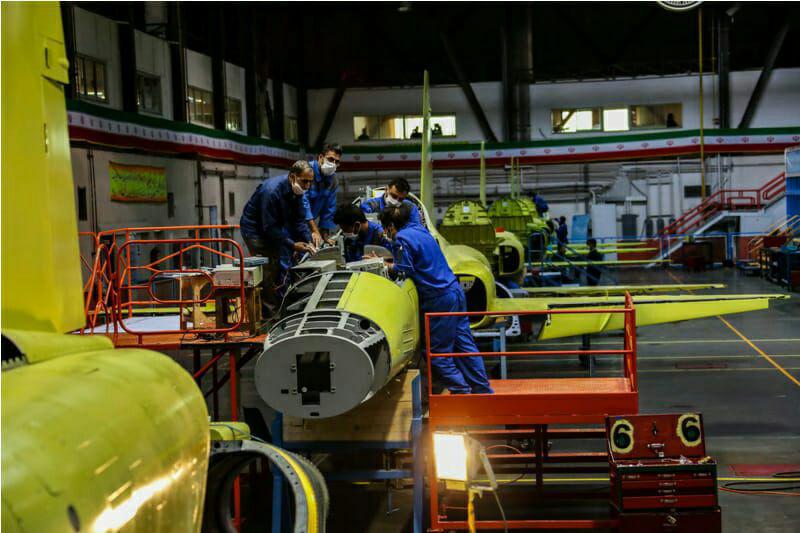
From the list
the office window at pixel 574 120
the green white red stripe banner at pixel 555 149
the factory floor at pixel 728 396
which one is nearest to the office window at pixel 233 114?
the green white red stripe banner at pixel 555 149

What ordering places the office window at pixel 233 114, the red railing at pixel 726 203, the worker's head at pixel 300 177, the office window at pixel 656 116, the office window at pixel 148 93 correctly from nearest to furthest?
the worker's head at pixel 300 177 → the office window at pixel 148 93 → the office window at pixel 233 114 → the red railing at pixel 726 203 → the office window at pixel 656 116

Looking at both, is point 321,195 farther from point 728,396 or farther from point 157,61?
point 157,61

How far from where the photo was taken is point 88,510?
2.27 metres

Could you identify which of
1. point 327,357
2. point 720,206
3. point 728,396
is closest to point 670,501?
point 327,357

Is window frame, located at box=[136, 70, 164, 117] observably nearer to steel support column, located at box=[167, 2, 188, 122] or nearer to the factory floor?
steel support column, located at box=[167, 2, 188, 122]

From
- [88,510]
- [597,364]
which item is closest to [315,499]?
[88,510]

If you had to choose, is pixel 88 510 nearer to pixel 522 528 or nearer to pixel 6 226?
pixel 6 226

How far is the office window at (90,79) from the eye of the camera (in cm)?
2223

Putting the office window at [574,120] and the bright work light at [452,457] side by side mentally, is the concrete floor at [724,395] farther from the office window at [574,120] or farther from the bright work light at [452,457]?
the office window at [574,120]

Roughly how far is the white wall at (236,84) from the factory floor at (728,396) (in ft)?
61.1

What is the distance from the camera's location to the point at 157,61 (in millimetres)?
26750

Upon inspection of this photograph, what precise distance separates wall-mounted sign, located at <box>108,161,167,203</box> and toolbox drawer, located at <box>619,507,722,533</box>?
59.1 ft

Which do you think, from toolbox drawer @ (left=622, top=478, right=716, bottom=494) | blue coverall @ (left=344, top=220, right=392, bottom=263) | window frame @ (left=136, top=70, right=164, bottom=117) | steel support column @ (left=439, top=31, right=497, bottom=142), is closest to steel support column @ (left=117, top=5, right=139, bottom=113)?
window frame @ (left=136, top=70, right=164, bottom=117)

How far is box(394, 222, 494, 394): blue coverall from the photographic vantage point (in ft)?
29.4
